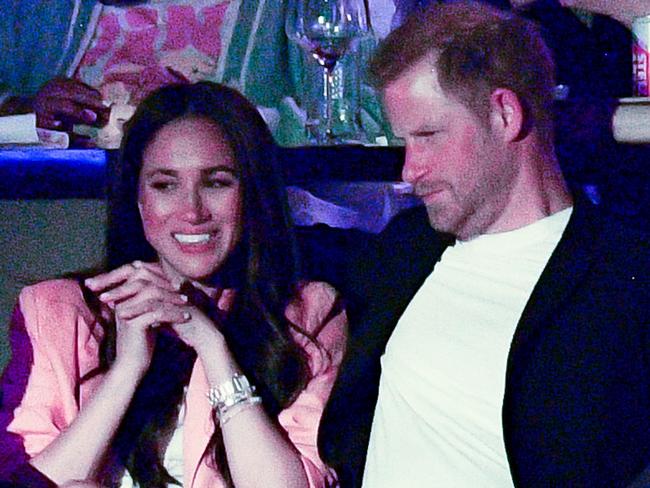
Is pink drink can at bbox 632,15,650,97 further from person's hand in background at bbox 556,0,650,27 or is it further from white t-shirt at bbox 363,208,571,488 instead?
white t-shirt at bbox 363,208,571,488

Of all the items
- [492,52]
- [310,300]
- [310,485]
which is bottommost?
[310,485]

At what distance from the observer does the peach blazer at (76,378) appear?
6.37 feet

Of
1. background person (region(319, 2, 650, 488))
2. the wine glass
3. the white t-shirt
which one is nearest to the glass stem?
the wine glass

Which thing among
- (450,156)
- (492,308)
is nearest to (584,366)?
(492,308)

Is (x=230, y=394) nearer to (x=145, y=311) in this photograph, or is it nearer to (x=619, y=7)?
(x=145, y=311)

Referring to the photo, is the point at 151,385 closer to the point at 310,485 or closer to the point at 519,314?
the point at 310,485

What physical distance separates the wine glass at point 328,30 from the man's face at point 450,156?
26 centimetres

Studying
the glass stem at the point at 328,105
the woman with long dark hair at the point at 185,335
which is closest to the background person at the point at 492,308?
the woman with long dark hair at the point at 185,335

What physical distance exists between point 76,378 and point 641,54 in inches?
45.3

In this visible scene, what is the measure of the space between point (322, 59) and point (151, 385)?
67cm

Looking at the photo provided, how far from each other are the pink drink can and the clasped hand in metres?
0.87

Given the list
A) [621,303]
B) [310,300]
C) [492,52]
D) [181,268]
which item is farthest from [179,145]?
[621,303]

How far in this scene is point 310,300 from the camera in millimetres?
2066

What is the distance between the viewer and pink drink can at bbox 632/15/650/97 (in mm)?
1987
